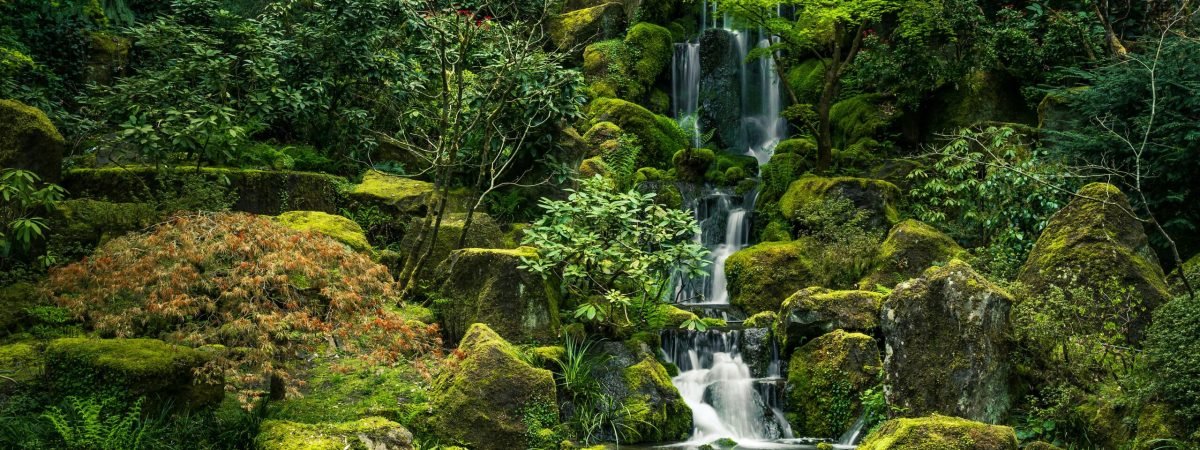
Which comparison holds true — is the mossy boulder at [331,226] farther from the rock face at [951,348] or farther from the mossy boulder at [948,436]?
the mossy boulder at [948,436]

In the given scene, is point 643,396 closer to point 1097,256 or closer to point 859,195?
point 1097,256

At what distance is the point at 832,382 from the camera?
1020cm

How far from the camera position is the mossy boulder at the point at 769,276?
14625 millimetres

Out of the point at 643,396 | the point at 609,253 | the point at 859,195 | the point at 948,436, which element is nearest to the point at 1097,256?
the point at 948,436

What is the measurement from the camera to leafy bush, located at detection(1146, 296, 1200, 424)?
7.13 metres

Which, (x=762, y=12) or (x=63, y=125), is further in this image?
(x=762, y=12)

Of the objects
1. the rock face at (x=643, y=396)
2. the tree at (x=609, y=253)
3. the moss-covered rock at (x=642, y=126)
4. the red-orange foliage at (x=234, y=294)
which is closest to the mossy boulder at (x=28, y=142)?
the red-orange foliage at (x=234, y=294)

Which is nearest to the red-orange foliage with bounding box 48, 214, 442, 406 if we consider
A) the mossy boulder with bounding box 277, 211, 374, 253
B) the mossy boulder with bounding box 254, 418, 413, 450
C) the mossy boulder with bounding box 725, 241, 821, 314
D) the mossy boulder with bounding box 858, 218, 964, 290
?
the mossy boulder with bounding box 254, 418, 413, 450

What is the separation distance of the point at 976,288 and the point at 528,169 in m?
7.78

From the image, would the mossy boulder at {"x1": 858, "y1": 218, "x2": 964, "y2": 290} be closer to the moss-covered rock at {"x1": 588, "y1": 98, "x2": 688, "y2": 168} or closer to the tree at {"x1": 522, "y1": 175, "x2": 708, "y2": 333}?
the tree at {"x1": 522, "y1": 175, "x2": 708, "y2": 333}

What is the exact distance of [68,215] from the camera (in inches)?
374

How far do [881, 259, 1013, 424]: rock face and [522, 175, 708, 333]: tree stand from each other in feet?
9.27

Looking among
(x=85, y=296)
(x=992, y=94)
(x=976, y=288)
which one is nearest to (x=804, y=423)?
(x=976, y=288)

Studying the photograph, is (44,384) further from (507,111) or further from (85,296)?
(507,111)
